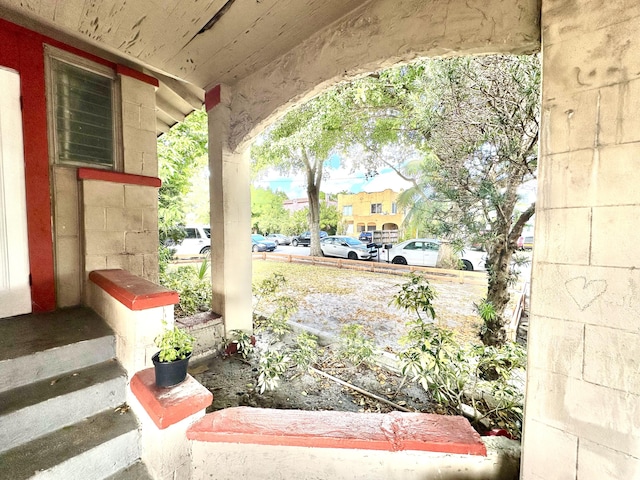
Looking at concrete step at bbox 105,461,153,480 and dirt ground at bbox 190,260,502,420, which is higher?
concrete step at bbox 105,461,153,480

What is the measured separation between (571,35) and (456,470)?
2298 mm

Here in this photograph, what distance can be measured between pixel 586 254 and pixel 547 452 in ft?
3.20

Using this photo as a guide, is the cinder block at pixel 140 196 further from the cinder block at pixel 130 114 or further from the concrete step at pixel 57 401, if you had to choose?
the concrete step at pixel 57 401

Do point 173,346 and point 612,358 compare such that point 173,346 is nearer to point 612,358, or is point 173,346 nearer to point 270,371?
point 270,371

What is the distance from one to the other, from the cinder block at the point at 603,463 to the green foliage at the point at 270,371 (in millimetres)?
2283

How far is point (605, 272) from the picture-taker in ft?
Result: 3.95

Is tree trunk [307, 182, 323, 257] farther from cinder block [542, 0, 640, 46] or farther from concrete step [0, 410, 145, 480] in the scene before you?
cinder block [542, 0, 640, 46]

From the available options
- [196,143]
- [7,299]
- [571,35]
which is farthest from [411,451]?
[196,143]

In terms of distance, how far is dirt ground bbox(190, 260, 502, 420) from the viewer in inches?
111

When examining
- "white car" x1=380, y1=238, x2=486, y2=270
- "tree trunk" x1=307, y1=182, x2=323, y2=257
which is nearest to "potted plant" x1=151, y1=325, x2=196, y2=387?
"white car" x1=380, y1=238, x2=486, y2=270

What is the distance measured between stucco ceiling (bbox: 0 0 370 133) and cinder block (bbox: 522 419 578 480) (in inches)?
117

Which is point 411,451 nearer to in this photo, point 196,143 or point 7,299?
point 7,299

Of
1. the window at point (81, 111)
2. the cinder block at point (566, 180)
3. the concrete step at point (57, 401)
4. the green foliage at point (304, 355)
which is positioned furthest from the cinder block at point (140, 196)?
the cinder block at point (566, 180)

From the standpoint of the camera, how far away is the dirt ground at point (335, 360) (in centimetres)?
282
